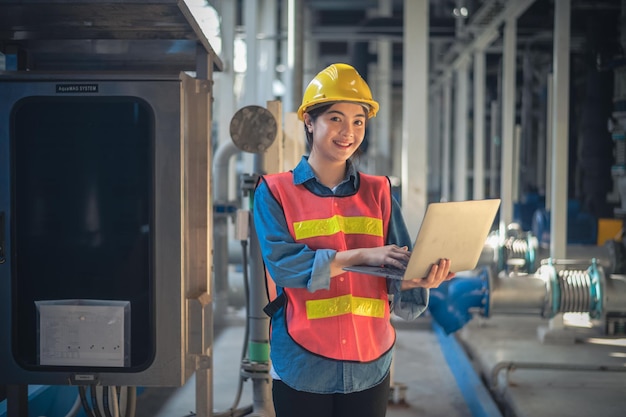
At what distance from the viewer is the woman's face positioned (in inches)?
74.0

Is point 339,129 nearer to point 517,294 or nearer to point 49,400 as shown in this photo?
point 49,400

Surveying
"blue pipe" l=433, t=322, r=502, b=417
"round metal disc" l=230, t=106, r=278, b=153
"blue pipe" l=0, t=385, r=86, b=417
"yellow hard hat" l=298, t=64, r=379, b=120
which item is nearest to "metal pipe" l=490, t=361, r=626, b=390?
"blue pipe" l=433, t=322, r=502, b=417

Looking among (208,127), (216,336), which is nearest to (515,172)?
(216,336)

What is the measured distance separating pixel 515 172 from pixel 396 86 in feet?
33.0

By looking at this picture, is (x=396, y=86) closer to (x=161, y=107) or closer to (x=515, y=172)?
(x=515, y=172)

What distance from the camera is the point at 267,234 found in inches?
73.3

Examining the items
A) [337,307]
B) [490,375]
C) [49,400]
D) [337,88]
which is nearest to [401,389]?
[490,375]

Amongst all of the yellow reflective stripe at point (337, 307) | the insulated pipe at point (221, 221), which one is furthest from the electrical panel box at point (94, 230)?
the insulated pipe at point (221, 221)

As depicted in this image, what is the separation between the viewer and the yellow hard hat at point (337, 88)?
188 cm

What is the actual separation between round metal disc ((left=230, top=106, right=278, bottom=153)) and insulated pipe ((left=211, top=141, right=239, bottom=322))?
2.07 metres

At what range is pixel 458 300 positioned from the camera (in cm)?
448

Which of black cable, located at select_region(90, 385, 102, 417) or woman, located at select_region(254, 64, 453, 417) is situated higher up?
woman, located at select_region(254, 64, 453, 417)

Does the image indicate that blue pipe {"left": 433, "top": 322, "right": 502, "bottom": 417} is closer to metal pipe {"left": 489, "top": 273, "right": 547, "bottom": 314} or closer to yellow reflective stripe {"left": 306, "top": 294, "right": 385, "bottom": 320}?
metal pipe {"left": 489, "top": 273, "right": 547, "bottom": 314}

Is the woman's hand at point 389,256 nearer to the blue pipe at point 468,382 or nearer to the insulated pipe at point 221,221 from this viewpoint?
the blue pipe at point 468,382
